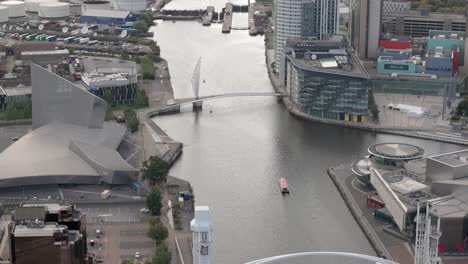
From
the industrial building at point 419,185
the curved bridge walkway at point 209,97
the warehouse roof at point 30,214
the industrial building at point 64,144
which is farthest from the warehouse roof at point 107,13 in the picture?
Answer: the warehouse roof at point 30,214

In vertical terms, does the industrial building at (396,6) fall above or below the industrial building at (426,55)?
above

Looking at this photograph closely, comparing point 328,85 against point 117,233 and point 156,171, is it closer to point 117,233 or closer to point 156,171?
point 156,171

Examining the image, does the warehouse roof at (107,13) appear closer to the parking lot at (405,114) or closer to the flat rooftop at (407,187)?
the parking lot at (405,114)

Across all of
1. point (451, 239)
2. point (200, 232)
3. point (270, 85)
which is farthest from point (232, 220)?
point (270, 85)

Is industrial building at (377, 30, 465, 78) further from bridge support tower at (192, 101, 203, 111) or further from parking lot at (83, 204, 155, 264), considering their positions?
parking lot at (83, 204, 155, 264)

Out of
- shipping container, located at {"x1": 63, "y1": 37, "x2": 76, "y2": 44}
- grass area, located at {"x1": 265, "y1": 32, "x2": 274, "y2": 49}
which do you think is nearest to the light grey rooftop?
shipping container, located at {"x1": 63, "y1": 37, "x2": 76, "y2": 44}

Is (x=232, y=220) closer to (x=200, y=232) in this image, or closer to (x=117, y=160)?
(x=117, y=160)

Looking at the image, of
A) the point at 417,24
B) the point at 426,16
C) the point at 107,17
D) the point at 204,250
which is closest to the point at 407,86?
the point at 417,24
